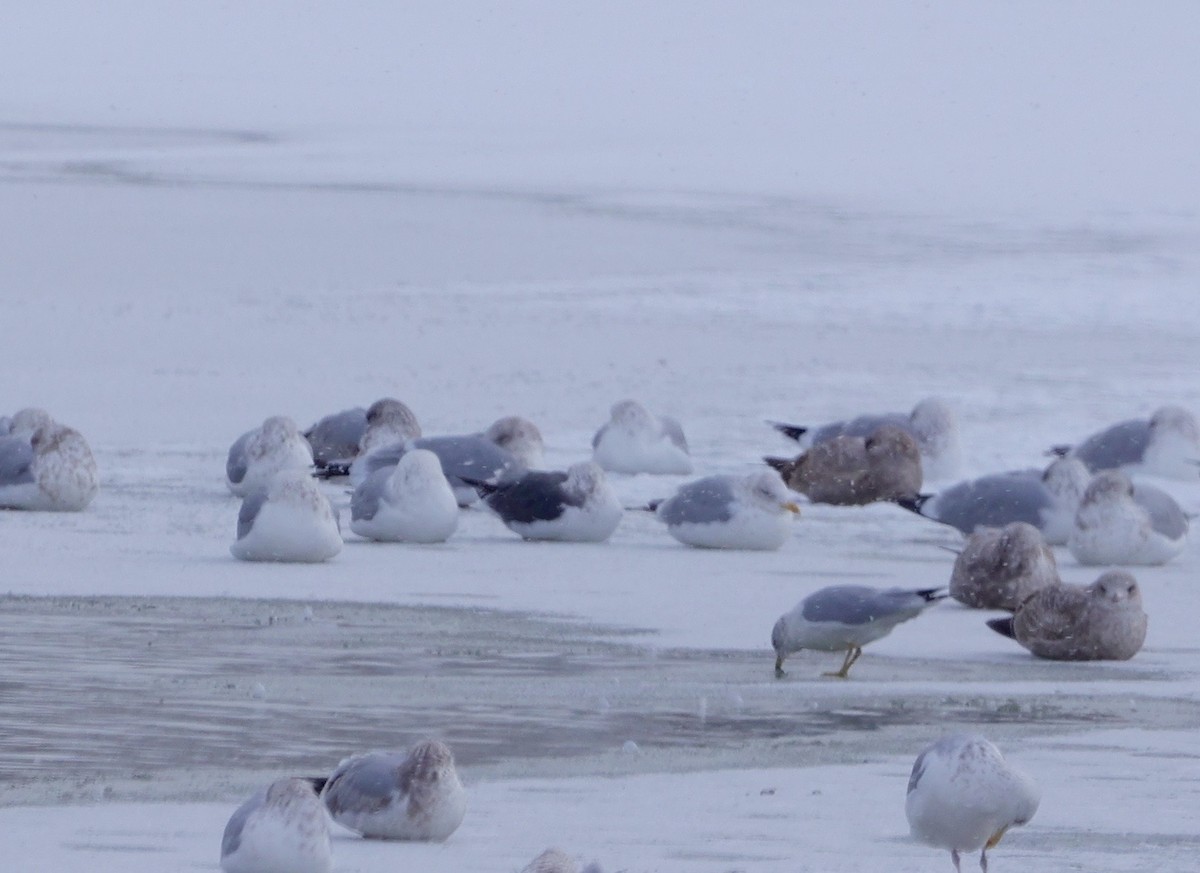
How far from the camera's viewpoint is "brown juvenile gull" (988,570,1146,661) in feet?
19.0

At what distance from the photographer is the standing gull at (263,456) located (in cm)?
877

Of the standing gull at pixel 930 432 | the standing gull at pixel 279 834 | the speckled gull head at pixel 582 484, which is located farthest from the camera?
the standing gull at pixel 930 432

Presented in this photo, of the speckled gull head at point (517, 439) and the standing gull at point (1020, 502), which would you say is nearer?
the standing gull at point (1020, 502)

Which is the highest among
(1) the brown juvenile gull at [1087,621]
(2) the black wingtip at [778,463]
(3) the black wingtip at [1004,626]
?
(1) the brown juvenile gull at [1087,621]

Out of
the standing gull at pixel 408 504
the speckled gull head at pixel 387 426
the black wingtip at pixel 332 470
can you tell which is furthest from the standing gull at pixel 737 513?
the speckled gull head at pixel 387 426

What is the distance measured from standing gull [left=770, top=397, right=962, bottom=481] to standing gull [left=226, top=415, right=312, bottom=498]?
7.11 ft

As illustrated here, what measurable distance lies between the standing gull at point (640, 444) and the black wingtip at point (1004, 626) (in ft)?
11.3

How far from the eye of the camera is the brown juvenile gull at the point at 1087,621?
580cm

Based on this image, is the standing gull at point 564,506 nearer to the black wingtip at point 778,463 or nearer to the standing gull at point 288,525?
the standing gull at point 288,525

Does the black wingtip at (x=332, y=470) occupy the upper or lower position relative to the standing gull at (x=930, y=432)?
lower

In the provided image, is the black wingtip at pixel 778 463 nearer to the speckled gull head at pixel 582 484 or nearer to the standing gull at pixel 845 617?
the speckled gull head at pixel 582 484

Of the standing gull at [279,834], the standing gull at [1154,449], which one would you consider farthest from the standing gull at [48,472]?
the standing gull at [279,834]

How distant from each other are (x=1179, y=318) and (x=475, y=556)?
928 centimetres

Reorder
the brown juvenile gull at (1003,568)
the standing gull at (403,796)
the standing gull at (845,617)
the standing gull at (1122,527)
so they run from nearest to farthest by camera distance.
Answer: the standing gull at (403,796) → the standing gull at (845,617) → the brown juvenile gull at (1003,568) → the standing gull at (1122,527)
